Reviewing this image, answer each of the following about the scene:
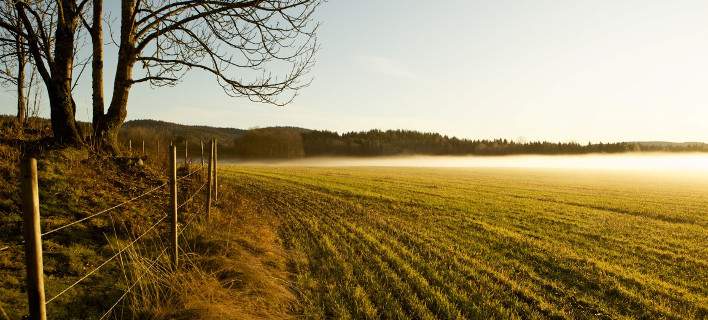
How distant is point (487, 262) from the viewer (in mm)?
10078

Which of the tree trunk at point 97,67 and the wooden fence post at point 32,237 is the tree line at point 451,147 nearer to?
the tree trunk at point 97,67

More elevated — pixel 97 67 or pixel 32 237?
pixel 97 67

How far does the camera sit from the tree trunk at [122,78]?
465 inches

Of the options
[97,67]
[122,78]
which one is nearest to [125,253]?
[122,78]

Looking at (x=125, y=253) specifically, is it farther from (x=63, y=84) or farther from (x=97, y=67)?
(x=97, y=67)

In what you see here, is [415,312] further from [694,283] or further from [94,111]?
[94,111]

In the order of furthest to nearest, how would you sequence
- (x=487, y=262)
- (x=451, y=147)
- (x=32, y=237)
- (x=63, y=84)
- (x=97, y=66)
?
(x=451, y=147) < (x=97, y=66) < (x=63, y=84) < (x=487, y=262) < (x=32, y=237)

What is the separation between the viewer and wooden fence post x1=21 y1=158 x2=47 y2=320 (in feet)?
10.1

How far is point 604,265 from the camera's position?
33.9 ft

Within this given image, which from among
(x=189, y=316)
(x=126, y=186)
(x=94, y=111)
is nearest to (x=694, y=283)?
(x=189, y=316)

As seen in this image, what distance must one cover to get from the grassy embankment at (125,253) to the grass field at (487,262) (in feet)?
2.87

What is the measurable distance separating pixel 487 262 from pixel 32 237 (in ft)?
29.0

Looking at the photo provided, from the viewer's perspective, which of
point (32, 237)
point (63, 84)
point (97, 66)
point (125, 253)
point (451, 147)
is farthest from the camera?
point (451, 147)

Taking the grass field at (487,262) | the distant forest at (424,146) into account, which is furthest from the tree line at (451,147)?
the grass field at (487,262)
